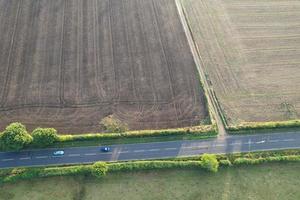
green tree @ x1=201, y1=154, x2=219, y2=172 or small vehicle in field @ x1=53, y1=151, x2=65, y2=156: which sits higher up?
small vehicle in field @ x1=53, y1=151, x2=65, y2=156

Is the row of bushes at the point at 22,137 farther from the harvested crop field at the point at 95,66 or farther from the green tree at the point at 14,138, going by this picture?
the harvested crop field at the point at 95,66

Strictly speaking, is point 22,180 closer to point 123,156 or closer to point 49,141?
point 49,141

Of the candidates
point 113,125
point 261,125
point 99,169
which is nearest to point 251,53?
Answer: point 261,125

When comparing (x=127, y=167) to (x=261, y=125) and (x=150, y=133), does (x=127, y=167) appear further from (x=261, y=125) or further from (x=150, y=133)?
(x=261, y=125)

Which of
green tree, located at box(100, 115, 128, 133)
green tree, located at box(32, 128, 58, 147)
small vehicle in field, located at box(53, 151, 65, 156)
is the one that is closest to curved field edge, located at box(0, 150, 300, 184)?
small vehicle in field, located at box(53, 151, 65, 156)

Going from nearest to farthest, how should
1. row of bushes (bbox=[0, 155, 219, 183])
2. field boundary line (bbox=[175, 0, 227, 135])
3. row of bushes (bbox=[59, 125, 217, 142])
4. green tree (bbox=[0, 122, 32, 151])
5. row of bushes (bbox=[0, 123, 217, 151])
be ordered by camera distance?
row of bushes (bbox=[0, 155, 219, 183])
green tree (bbox=[0, 122, 32, 151])
row of bushes (bbox=[0, 123, 217, 151])
row of bushes (bbox=[59, 125, 217, 142])
field boundary line (bbox=[175, 0, 227, 135])

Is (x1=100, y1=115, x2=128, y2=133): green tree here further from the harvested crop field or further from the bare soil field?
the bare soil field
